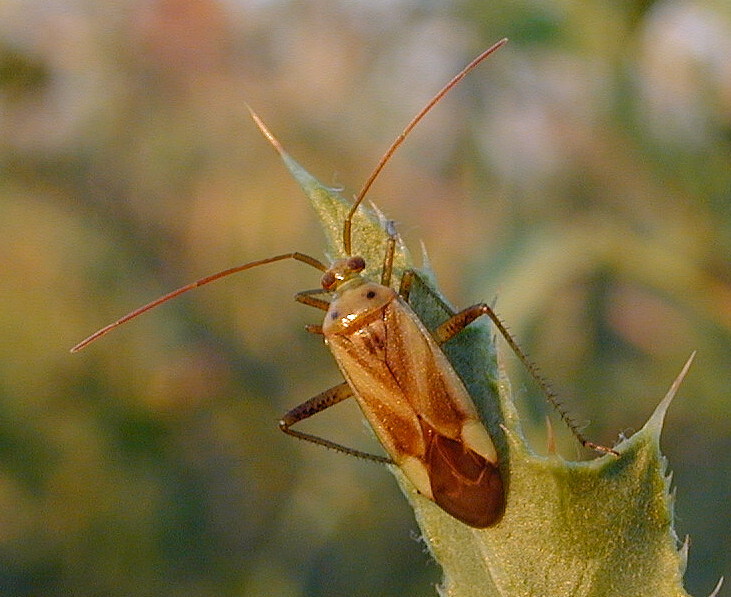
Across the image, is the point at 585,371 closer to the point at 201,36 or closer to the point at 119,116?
the point at 201,36

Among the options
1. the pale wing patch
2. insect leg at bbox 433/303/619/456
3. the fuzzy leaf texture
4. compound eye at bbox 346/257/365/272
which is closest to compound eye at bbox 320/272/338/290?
compound eye at bbox 346/257/365/272

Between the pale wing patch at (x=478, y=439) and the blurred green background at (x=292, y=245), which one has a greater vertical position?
the pale wing patch at (x=478, y=439)

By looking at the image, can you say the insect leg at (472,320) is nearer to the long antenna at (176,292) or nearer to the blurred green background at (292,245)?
the blurred green background at (292,245)

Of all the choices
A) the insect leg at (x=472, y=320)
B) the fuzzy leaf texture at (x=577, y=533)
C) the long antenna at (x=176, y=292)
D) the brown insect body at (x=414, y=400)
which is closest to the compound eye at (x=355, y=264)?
the brown insect body at (x=414, y=400)

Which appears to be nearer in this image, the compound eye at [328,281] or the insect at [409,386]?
the insect at [409,386]

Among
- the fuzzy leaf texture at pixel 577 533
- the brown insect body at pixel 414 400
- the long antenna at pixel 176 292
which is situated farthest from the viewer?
the long antenna at pixel 176 292

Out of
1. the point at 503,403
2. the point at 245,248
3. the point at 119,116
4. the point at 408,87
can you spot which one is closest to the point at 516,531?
the point at 503,403

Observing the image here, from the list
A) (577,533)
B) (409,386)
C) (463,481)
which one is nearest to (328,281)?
(409,386)
